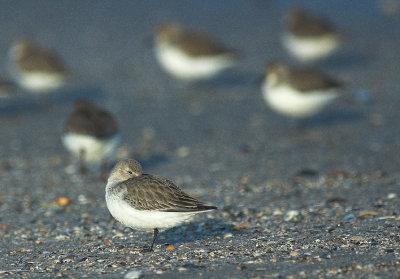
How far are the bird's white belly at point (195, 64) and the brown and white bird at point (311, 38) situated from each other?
7.32ft

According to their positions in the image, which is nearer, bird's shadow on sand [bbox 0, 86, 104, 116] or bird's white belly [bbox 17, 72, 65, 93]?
bird's white belly [bbox 17, 72, 65, 93]

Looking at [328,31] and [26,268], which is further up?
[328,31]

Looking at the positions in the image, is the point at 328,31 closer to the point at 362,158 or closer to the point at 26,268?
the point at 362,158

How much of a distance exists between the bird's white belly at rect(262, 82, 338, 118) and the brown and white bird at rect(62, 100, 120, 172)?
150 inches

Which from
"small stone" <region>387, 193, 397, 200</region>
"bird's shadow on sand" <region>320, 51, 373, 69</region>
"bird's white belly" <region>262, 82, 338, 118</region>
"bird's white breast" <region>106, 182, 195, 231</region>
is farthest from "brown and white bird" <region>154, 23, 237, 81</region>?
"bird's white breast" <region>106, 182, 195, 231</region>

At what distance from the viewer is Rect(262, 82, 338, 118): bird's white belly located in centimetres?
1244

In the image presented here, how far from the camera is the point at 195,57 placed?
1566 cm

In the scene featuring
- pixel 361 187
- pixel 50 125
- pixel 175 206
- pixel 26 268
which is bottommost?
pixel 26 268

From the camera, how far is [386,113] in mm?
13367

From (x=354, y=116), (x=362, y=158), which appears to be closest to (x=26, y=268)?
(x=362, y=158)

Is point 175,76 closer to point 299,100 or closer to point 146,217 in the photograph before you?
point 299,100

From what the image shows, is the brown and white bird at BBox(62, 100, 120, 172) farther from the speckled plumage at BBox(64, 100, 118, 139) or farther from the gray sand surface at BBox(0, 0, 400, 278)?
the gray sand surface at BBox(0, 0, 400, 278)

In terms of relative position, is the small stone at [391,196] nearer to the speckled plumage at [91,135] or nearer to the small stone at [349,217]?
the small stone at [349,217]

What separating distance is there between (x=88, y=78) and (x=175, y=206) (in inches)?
424
